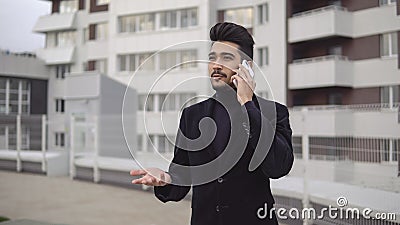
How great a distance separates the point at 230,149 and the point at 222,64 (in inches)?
7.2

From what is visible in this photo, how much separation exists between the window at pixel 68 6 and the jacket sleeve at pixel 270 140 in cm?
762

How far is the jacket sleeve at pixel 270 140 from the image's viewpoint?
36.8 inches

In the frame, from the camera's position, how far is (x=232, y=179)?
1117 mm

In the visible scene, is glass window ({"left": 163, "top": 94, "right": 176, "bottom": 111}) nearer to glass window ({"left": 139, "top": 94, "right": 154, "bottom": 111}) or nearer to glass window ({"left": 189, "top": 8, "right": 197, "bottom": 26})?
glass window ({"left": 139, "top": 94, "right": 154, "bottom": 111})

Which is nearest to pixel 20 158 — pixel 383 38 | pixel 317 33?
pixel 317 33

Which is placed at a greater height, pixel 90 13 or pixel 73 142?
pixel 90 13

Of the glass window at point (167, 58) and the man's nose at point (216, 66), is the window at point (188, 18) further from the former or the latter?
the man's nose at point (216, 66)

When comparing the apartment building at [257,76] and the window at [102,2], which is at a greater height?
the window at [102,2]

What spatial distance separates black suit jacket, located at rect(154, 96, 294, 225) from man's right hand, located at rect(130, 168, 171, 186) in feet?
0.13

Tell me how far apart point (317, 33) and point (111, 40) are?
4.56m

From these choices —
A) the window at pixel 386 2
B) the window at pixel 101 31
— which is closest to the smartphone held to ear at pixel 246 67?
the window at pixel 386 2

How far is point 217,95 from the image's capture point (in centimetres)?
111

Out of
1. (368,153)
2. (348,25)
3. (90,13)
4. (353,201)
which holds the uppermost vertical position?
(90,13)

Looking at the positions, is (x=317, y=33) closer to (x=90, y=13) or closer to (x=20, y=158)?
(x=90, y=13)
